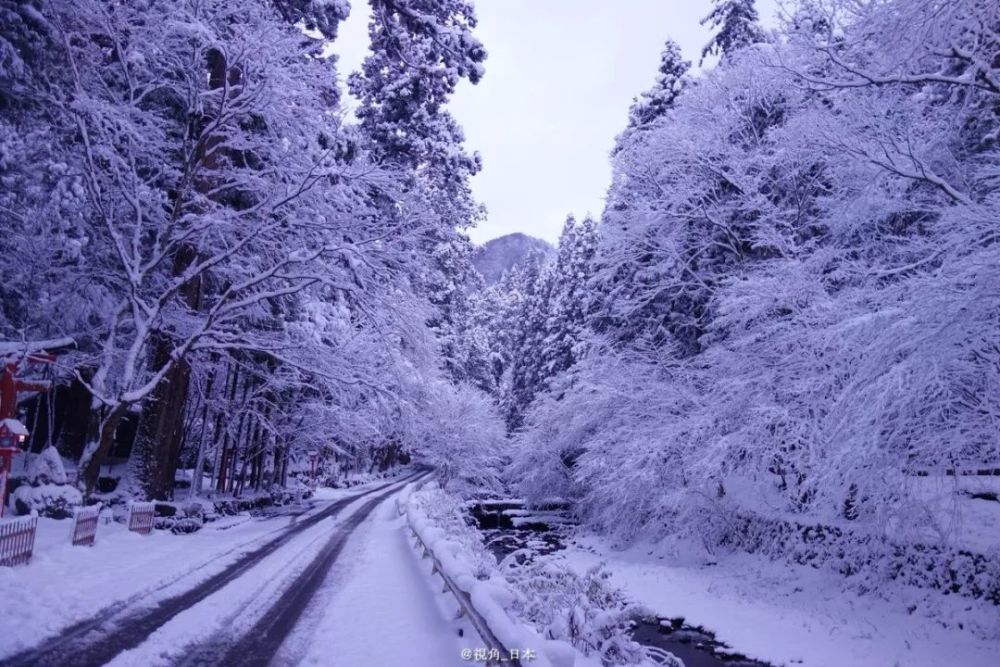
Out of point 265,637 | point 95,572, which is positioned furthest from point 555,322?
point 265,637

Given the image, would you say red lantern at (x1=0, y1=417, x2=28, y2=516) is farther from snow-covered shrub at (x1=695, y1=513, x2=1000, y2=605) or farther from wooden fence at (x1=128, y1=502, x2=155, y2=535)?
snow-covered shrub at (x1=695, y1=513, x2=1000, y2=605)

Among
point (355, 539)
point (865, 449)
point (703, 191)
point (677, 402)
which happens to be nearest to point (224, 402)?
point (355, 539)

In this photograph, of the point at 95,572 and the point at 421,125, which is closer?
the point at 95,572

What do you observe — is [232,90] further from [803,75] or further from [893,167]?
[893,167]

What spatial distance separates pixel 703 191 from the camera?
63.7 ft

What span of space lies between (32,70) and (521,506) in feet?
104

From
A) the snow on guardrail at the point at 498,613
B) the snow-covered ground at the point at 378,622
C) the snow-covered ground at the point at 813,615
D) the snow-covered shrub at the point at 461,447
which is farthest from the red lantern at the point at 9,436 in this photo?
the snow-covered shrub at the point at 461,447

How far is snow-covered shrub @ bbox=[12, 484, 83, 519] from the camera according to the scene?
12289mm

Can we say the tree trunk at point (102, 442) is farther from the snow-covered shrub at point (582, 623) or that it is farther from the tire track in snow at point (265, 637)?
the snow-covered shrub at point (582, 623)

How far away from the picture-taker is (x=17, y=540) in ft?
29.4

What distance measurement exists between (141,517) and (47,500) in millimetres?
1836

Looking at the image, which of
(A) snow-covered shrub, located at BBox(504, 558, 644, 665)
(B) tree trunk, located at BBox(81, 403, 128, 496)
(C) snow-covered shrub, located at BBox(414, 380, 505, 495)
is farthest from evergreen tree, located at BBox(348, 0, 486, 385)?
(C) snow-covered shrub, located at BBox(414, 380, 505, 495)

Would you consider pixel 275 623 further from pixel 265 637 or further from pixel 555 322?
pixel 555 322

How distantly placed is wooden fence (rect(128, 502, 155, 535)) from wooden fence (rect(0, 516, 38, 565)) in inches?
159
